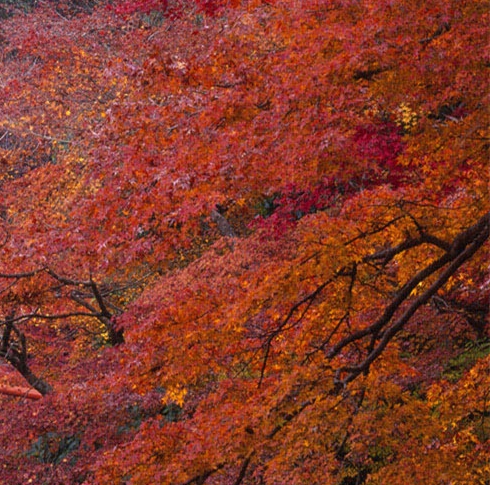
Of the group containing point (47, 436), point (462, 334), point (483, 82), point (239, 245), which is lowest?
point (47, 436)

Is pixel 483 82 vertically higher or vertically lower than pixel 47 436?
higher

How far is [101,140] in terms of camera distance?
10.6 metres

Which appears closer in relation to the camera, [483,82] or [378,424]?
[483,82]

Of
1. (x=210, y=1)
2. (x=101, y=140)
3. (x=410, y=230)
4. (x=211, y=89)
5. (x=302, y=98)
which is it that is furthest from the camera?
(x=210, y=1)

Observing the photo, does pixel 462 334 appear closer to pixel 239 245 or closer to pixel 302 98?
pixel 239 245

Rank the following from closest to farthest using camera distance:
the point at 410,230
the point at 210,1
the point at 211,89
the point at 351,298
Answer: the point at 410,230
the point at 351,298
the point at 211,89
the point at 210,1

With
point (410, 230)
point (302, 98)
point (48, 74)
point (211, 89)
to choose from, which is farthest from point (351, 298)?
point (48, 74)

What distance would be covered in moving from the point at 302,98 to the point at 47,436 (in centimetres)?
730

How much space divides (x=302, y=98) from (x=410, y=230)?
1.81 meters

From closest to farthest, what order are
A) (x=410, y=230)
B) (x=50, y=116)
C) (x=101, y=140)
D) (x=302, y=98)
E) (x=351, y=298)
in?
(x=410, y=230) → (x=351, y=298) → (x=302, y=98) → (x=101, y=140) → (x=50, y=116)

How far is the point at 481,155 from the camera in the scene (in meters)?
5.95

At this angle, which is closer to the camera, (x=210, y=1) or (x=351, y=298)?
(x=351, y=298)

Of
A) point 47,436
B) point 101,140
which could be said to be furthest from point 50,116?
point 47,436

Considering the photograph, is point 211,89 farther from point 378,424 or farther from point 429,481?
point 429,481
